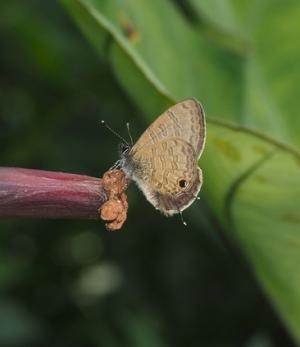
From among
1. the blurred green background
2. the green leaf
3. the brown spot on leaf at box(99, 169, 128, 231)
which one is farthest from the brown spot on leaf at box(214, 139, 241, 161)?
the blurred green background

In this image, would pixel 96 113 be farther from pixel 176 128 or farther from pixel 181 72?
pixel 176 128

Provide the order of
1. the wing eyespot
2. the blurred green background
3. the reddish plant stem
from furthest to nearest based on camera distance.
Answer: the blurred green background → the wing eyespot → the reddish plant stem

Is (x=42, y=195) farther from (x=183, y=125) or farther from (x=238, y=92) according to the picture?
(x=238, y=92)

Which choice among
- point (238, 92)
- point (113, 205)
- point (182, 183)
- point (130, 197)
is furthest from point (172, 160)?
point (130, 197)

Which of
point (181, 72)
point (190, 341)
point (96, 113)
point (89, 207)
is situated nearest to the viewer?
point (89, 207)

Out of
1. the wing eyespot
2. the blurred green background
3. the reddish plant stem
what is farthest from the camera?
the blurred green background

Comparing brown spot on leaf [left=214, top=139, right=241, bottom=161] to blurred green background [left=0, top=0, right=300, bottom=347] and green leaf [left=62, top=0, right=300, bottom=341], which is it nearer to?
green leaf [left=62, top=0, right=300, bottom=341]

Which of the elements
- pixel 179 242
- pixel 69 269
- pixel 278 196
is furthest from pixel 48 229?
pixel 278 196

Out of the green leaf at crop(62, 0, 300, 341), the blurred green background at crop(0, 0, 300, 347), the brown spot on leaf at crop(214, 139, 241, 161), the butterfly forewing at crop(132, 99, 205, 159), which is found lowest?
the blurred green background at crop(0, 0, 300, 347)
